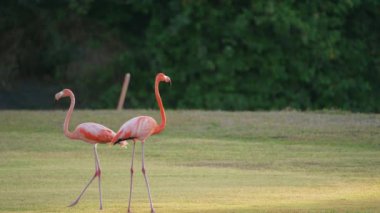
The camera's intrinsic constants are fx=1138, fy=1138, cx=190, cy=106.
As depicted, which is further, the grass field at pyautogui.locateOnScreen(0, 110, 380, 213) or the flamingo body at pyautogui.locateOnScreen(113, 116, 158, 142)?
the grass field at pyautogui.locateOnScreen(0, 110, 380, 213)

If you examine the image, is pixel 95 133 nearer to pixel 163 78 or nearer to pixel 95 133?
pixel 95 133

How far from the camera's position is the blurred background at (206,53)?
108ft

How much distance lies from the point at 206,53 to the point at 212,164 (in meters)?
15.8

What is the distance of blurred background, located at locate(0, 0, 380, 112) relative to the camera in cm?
3294

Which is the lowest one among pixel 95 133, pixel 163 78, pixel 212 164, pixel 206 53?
pixel 212 164

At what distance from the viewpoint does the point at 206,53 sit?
33.1 metres

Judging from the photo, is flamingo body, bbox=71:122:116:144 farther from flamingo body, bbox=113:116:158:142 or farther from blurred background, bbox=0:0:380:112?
blurred background, bbox=0:0:380:112

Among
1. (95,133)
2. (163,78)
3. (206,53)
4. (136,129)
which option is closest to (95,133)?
(95,133)

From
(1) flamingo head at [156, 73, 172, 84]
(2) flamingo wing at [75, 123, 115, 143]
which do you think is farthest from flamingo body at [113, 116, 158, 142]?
(1) flamingo head at [156, 73, 172, 84]

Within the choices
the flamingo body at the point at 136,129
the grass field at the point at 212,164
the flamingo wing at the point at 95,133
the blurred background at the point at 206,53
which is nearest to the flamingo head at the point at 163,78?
the flamingo body at the point at 136,129

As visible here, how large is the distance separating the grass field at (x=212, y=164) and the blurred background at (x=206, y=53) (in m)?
8.24

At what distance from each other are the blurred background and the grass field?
8.24 m

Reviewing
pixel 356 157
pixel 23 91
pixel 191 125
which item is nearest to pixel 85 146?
pixel 191 125

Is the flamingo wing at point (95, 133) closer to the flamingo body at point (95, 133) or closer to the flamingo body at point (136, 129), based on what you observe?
the flamingo body at point (95, 133)
